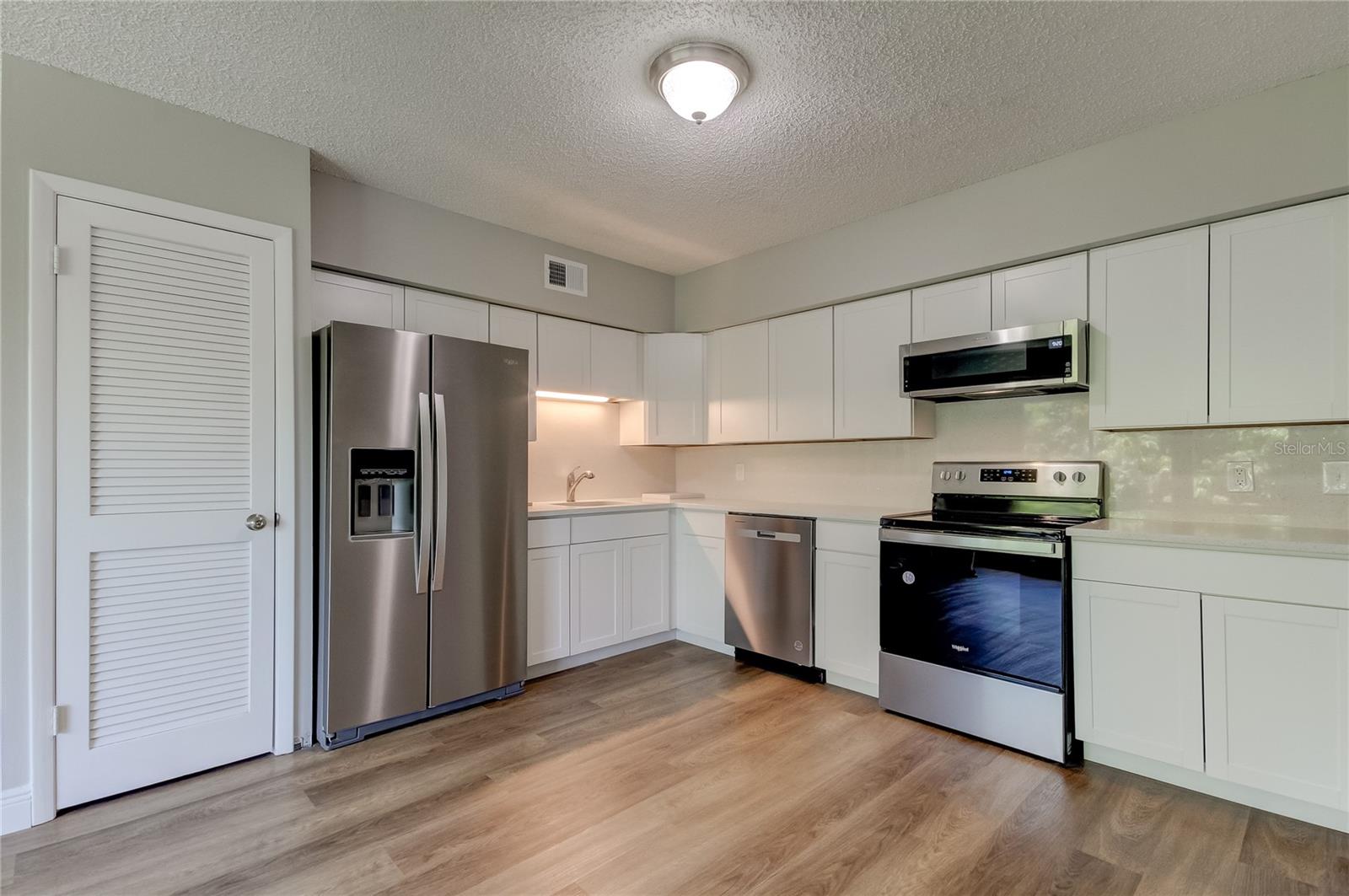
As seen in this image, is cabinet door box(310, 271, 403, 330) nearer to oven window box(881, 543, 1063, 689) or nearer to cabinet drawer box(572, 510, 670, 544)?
cabinet drawer box(572, 510, 670, 544)

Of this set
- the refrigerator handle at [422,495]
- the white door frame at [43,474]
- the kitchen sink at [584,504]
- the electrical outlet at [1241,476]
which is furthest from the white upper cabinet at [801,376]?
the white door frame at [43,474]

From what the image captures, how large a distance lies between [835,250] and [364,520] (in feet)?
9.29

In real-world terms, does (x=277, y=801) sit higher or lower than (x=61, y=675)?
lower

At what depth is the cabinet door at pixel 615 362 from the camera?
4215mm

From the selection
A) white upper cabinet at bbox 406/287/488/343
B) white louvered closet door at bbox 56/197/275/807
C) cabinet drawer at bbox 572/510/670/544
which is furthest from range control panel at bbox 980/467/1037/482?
white louvered closet door at bbox 56/197/275/807

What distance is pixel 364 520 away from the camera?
2.77 m

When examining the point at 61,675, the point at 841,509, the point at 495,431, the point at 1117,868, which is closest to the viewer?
the point at 1117,868

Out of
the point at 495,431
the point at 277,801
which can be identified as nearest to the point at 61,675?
the point at 277,801

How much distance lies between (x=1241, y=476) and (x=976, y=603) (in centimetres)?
115

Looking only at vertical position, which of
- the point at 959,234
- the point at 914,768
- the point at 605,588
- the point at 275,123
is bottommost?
the point at 914,768

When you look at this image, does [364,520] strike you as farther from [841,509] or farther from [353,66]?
[841,509]

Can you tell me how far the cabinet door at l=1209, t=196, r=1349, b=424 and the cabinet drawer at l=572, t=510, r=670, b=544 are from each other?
275 cm

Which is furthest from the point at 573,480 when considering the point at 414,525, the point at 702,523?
the point at 414,525

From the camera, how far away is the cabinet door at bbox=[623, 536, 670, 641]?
3867 millimetres
